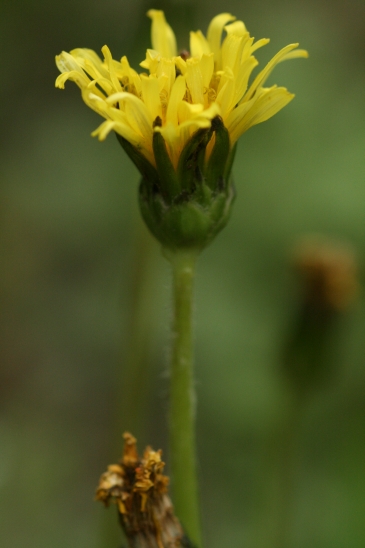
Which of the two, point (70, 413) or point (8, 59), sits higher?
point (8, 59)

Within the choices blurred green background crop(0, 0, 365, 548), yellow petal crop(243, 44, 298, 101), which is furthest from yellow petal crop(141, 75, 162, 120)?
blurred green background crop(0, 0, 365, 548)

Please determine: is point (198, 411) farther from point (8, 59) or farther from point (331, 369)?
point (8, 59)

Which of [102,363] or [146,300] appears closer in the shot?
[146,300]

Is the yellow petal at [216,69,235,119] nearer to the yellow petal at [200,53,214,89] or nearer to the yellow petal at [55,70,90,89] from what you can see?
the yellow petal at [200,53,214,89]

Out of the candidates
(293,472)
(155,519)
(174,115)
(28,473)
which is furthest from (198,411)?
(174,115)

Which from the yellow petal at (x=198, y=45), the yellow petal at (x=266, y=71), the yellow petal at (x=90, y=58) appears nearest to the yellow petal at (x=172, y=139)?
the yellow petal at (x=266, y=71)

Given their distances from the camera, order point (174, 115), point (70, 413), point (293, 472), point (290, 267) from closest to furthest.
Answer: point (174, 115)
point (290, 267)
point (293, 472)
point (70, 413)

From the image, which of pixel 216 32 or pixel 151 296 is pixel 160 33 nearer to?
pixel 216 32
